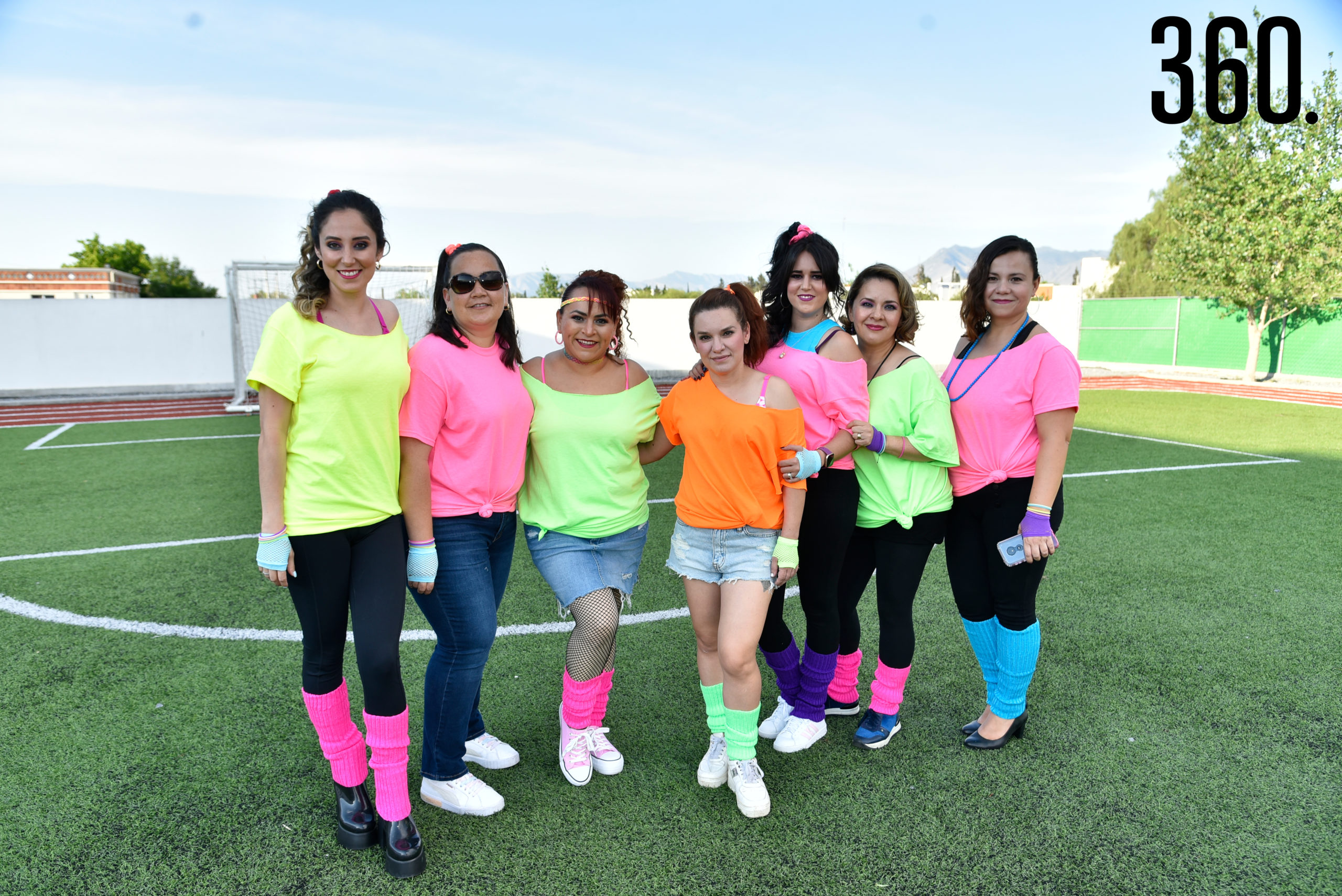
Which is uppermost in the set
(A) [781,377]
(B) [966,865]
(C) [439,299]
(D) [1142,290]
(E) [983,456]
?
(D) [1142,290]

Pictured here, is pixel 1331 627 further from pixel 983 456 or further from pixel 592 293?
pixel 592 293

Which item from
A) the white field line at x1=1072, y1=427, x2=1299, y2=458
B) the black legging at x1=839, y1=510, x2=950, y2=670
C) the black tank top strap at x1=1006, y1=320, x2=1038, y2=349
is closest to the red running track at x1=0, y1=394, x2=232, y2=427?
the black legging at x1=839, y1=510, x2=950, y2=670

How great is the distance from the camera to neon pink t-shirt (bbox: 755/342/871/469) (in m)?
2.76

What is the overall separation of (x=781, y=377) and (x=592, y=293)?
2.30 ft

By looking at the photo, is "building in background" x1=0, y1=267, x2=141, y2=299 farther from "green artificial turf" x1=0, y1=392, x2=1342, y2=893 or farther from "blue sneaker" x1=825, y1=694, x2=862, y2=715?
"blue sneaker" x1=825, y1=694, x2=862, y2=715

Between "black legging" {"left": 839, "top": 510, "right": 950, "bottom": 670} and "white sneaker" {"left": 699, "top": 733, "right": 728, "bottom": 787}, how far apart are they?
61 centimetres

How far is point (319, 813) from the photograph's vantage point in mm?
2674

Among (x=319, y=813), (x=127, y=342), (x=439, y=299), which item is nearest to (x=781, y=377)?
(x=439, y=299)

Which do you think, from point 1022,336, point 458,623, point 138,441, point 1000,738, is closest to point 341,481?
point 458,623

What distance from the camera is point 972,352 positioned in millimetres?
3039

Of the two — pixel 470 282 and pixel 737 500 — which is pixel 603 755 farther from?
pixel 470 282

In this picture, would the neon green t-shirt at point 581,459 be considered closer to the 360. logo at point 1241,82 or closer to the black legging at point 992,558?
the black legging at point 992,558

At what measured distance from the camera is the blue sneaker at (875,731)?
308 centimetres

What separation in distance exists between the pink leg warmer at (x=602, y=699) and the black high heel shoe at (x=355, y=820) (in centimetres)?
79
